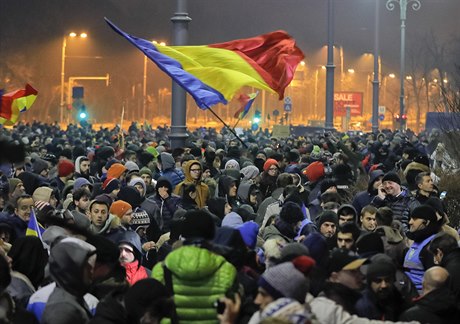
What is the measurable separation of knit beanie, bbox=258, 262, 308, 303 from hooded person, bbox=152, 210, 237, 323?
0.63 metres

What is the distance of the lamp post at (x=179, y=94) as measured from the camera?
70.6ft

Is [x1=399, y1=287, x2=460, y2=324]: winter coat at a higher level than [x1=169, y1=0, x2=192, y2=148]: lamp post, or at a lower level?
lower

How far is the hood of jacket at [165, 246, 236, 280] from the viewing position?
762 centimetres

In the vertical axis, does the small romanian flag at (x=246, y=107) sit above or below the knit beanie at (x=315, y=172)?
above

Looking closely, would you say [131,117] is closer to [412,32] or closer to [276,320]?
[412,32]

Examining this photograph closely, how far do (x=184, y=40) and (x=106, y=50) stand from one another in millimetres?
60172

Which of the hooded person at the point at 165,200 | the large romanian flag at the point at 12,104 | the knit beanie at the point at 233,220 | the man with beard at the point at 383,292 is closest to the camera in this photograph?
the man with beard at the point at 383,292

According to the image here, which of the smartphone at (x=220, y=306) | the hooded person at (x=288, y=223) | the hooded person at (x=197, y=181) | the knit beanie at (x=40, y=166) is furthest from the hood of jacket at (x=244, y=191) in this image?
the smartphone at (x=220, y=306)

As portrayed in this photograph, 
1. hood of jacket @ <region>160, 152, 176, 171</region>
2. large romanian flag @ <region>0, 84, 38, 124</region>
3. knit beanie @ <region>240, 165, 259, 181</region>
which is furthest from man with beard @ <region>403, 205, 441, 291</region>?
large romanian flag @ <region>0, 84, 38, 124</region>

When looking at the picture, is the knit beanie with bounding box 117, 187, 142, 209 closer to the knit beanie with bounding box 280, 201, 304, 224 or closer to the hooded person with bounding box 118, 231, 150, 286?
the knit beanie with bounding box 280, 201, 304, 224

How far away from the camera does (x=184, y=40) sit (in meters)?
21.4

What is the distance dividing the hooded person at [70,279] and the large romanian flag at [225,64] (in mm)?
7581

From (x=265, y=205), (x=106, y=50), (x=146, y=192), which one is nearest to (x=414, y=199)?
(x=265, y=205)

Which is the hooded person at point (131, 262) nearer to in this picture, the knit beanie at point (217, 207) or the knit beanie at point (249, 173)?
the knit beanie at point (217, 207)
